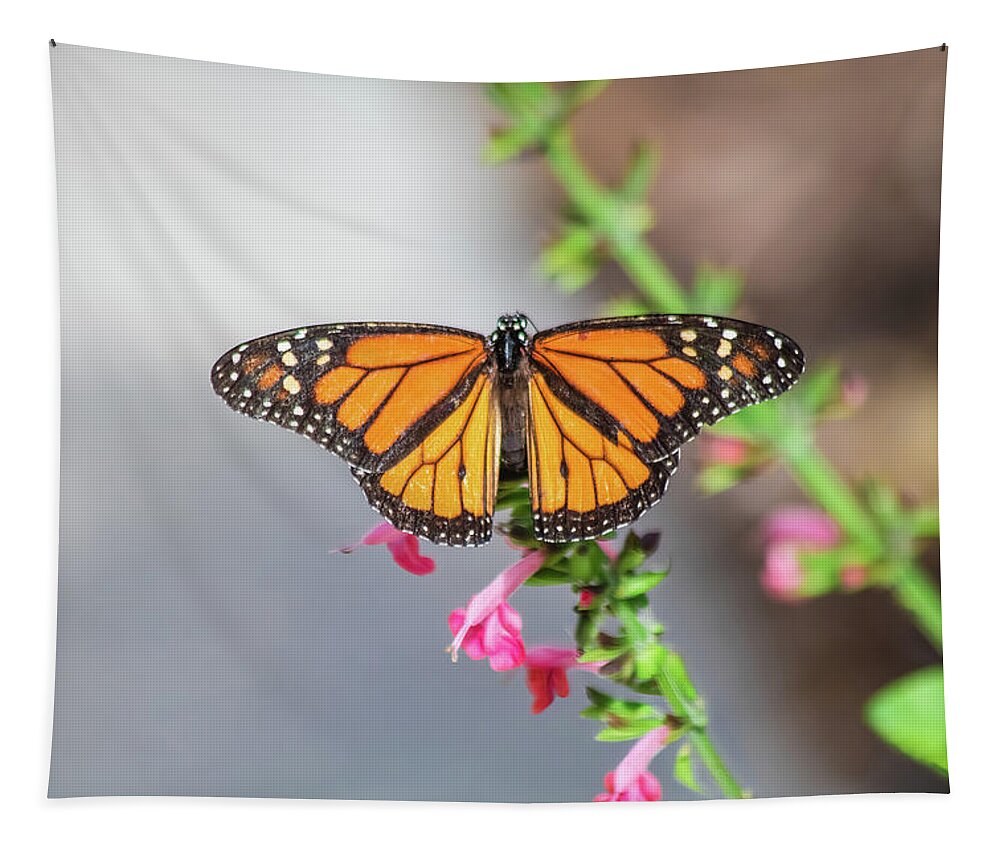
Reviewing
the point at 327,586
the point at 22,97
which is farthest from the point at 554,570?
the point at 22,97

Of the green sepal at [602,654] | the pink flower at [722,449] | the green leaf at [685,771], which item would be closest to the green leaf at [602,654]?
the green sepal at [602,654]

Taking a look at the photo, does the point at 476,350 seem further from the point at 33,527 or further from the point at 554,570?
the point at 33,527

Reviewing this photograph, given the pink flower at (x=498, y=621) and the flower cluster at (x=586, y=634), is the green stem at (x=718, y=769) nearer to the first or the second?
the flower cluster at (x=586, y=634)

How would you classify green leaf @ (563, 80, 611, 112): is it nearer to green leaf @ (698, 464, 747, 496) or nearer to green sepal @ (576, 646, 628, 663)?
green leaf @ (698, 464, 747, 496)

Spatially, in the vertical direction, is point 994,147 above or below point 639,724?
above

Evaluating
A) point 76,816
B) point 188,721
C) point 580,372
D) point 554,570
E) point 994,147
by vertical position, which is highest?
point 994,147

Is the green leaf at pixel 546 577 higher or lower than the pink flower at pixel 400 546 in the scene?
lower

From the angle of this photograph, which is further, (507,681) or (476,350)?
(507,681)

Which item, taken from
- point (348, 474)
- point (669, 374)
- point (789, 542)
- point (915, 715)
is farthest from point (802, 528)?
point (348, 474)
